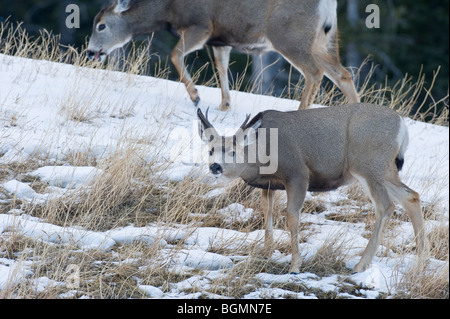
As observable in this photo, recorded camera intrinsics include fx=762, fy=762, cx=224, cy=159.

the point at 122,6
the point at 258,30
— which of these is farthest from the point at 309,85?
the point at 122,6

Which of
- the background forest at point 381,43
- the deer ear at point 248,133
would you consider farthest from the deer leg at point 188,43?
the background forest at point 381,43

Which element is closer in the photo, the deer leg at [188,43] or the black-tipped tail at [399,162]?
the black-tipped tail at [399,162]

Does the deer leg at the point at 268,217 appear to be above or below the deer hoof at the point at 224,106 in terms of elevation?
above

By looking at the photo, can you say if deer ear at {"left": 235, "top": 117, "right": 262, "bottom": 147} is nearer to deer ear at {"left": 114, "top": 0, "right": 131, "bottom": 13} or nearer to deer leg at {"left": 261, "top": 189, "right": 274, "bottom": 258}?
deer leg at {"left": 261, "top": 189, "right": 274, "bottom": 258}

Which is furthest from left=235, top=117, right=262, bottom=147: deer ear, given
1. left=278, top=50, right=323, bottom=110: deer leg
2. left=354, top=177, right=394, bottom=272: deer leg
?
left=278, top=50, right=323, bottom=110: deer leg

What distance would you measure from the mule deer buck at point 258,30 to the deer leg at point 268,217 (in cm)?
245

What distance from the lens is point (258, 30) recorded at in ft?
31.4

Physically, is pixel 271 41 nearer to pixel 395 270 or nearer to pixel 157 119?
pixel 157 119

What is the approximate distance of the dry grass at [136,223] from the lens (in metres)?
6.19

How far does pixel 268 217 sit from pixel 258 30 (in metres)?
3.25

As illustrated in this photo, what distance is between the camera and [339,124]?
711 centimetres

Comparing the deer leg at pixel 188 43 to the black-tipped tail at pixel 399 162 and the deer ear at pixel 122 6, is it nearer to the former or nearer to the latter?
the deer ear at pixel 122 6

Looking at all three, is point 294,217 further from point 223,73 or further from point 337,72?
point 223,73

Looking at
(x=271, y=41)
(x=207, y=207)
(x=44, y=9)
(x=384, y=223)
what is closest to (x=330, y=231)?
(x=384, y=223)
